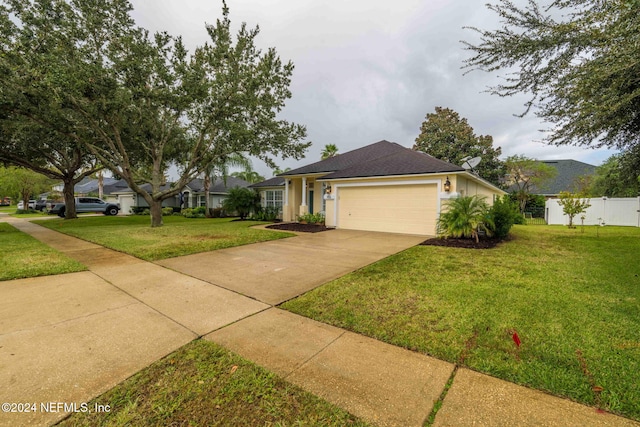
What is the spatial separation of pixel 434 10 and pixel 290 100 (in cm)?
849

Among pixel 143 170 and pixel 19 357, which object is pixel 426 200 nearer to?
pixel 19 357

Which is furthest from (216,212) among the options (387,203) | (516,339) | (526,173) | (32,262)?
(526,173)

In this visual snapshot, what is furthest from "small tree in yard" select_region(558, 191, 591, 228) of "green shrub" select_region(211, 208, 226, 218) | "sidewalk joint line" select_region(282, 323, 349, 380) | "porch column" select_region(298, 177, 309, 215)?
"green shrub" select_region(211, 208, 226, 218)

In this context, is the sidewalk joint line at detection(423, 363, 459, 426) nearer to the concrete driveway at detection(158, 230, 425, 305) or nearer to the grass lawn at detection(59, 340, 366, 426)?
the grass lawn at detection(59, 340, 366, 426)

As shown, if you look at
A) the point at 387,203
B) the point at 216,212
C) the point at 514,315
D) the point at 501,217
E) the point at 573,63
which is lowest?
the point at 514,315

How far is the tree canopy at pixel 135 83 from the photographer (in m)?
9.94

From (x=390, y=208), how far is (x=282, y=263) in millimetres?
6854

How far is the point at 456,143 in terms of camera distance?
84.6 ft

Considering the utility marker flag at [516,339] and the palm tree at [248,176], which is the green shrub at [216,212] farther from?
the utility marker flag at [516,339]

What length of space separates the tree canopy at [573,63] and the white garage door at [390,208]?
4.80 m

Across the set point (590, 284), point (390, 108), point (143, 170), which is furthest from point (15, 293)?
point (143, 170)

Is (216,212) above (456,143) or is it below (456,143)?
below

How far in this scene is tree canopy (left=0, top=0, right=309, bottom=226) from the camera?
9938 mm

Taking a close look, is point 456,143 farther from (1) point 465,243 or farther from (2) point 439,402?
(2) point 439,402
